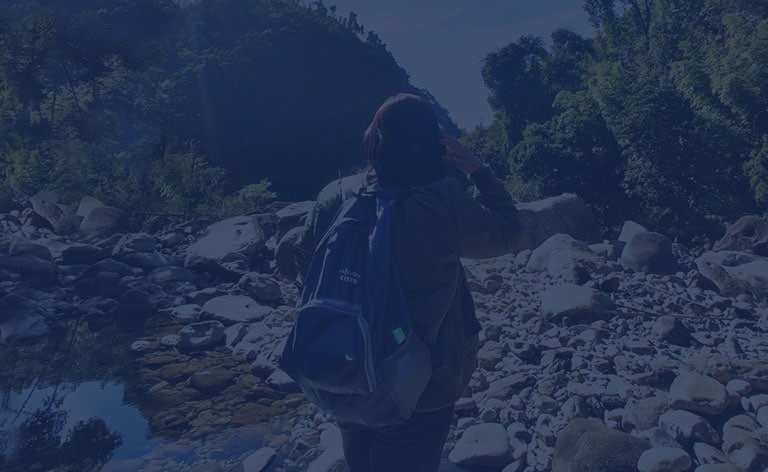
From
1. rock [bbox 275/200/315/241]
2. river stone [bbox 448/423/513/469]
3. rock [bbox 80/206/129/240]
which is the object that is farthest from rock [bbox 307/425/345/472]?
rock [bbox 80/206/129/240]

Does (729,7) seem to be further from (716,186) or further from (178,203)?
(178,203)

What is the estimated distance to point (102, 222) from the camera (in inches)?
483

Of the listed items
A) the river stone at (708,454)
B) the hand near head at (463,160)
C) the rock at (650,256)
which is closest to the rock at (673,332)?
the river stone at (708,454)

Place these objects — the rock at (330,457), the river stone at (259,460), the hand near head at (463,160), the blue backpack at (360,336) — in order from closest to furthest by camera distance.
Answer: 1. the blue backpack at (360,336)
2. the hand near head at (463,160)
3. the rock at (330,457)
4. the river stone at (259,460)

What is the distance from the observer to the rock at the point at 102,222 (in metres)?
12.1

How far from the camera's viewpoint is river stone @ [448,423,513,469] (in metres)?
3.55

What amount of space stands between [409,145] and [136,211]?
13.2m

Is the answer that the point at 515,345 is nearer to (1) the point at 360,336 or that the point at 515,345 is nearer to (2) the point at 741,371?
(2) the point at 741,371

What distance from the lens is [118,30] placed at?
20.5 metres

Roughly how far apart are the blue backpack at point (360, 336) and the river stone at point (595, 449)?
1.97 m

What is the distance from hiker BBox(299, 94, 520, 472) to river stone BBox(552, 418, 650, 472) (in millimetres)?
1726

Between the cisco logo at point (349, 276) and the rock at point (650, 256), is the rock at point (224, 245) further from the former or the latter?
the cisco logo at point (349, 276)

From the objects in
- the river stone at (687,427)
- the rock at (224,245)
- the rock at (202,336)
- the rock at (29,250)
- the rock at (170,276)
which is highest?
the rock at (29,250)

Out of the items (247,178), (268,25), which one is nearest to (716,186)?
(247,178)
